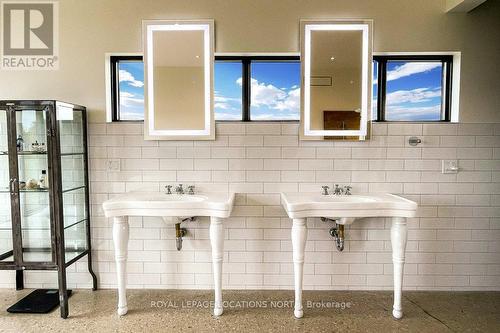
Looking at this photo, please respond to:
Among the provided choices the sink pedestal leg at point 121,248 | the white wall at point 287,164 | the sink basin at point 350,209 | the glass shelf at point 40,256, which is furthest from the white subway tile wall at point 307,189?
the sink basin at point 350,209

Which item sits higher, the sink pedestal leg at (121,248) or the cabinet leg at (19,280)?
the sink pedestal leg at (121,248)

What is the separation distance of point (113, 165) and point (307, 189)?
1.76m

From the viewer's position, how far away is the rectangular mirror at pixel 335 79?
2.81 metres

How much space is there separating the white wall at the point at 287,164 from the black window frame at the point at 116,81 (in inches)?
4.2

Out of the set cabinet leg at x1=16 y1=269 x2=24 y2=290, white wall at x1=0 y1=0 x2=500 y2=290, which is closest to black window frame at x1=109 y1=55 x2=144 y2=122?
white wall at x1=0 y1=0 x2=500 y2=290

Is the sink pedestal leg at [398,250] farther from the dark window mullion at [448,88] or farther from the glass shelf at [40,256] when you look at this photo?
the glass shelf at [40,256]

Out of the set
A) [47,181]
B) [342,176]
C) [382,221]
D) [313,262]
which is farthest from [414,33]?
[47,181]

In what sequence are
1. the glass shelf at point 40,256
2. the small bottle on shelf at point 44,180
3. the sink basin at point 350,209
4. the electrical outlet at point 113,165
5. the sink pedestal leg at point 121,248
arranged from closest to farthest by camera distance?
the sink basin at point 350,209, the sink pedestal leg at point 121,248, the glass shelf at point 40,256, the small bottle on shelf at point 44,180, the electrical outlet at point 113,165

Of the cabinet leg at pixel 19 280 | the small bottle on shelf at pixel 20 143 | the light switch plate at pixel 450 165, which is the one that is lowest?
the cabinet leg at pixel 19 280

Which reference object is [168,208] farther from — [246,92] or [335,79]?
[335,79]

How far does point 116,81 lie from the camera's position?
302cm

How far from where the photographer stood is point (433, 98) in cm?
300

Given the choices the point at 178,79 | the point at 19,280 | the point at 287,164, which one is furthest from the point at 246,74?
the point at 19,280

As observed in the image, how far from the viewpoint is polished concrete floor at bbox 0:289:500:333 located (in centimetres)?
239
